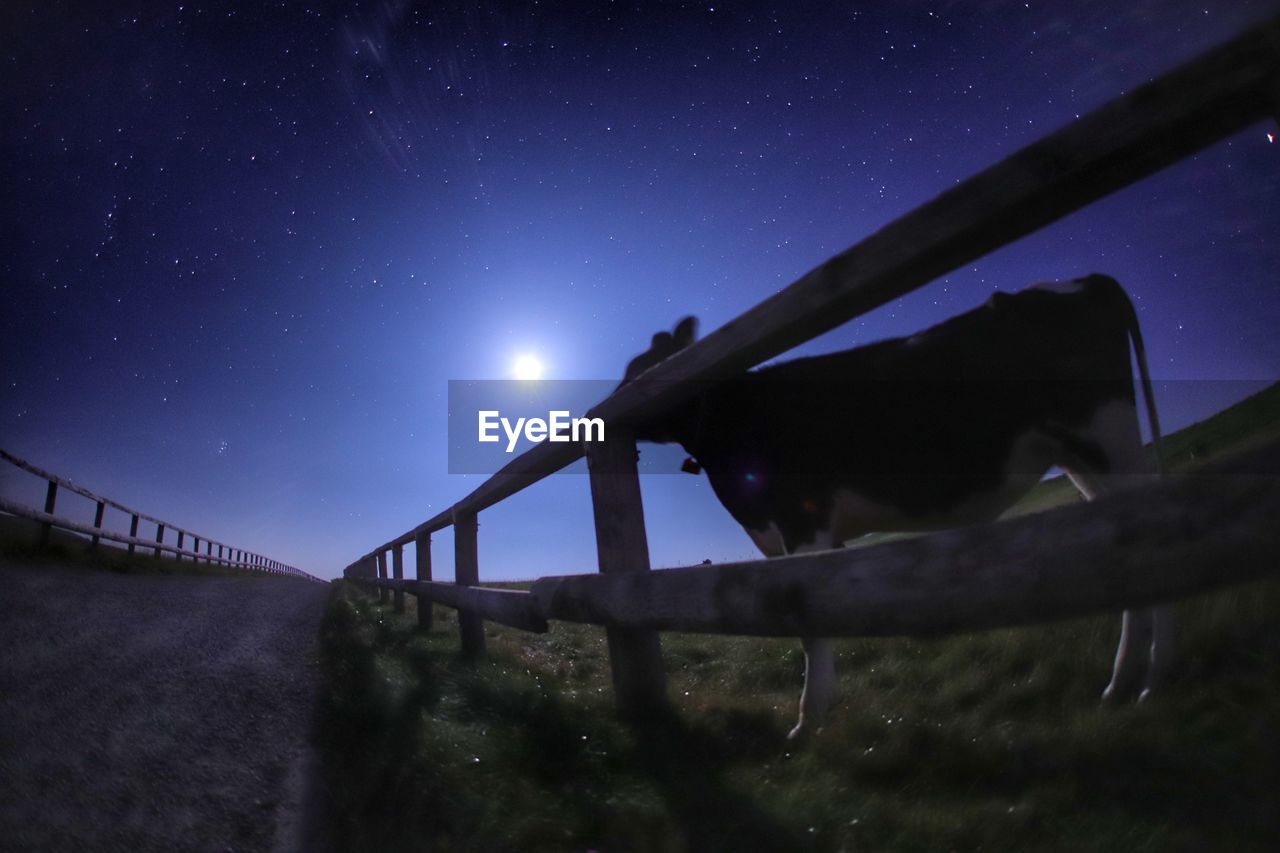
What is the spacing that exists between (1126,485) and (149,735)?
351 cm

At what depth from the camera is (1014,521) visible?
102 cm

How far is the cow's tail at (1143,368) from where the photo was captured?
2861 mm

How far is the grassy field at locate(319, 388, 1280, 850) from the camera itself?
59.2 inches

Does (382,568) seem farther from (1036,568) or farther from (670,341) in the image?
(1036,568)

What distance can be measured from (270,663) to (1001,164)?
4515mm

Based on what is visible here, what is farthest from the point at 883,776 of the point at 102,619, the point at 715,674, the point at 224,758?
the point at 102,619

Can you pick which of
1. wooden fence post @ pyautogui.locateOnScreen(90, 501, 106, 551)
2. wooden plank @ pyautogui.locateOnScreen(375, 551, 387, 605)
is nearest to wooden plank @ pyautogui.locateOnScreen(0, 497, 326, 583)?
wooden fence post @ pyautogui.locateOnScreen(90, 501, 106, 551)

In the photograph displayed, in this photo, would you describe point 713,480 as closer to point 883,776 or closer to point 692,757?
point 692,757

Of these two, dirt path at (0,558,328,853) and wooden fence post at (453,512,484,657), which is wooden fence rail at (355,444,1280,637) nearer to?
dirt path at (0,558,328,853)

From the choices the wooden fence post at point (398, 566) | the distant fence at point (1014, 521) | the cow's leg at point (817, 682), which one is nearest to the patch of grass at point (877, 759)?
the cow's leg at point (817, 682)

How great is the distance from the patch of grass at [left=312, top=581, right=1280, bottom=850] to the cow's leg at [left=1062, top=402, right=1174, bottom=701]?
9 centimetres

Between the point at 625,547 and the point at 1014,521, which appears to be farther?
the point at 625,547

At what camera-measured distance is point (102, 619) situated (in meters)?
5.05

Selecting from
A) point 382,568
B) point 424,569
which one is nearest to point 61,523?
point 382,568
